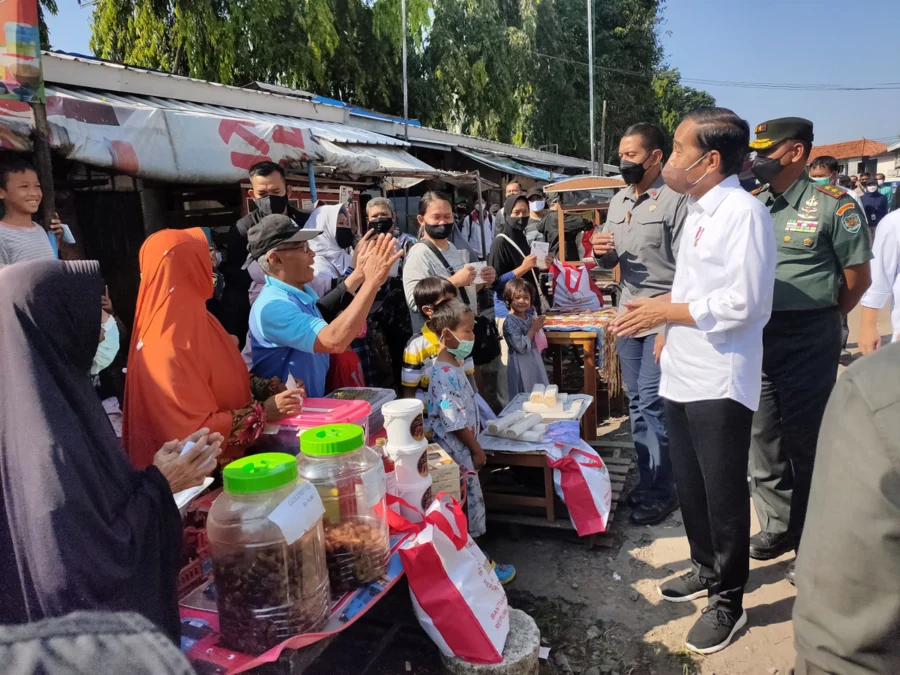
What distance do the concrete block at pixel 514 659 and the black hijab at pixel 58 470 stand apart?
1.13 metres

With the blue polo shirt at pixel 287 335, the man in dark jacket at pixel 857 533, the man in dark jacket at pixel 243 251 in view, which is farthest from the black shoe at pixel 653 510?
the man in dark jacket at pixel 857 533

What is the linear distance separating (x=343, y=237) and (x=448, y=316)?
155 centimetres

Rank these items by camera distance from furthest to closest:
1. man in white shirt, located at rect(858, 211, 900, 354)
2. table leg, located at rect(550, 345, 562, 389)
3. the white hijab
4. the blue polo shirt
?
table leg, located at rect(550, 345, 562, 389), the white hijab, man in white shirt, located at rect(858, 211, 900, 354), the blue polo shirt

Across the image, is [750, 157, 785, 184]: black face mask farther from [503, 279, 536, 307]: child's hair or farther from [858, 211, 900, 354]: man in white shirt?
[503, 279, 536, 307]: child's hair

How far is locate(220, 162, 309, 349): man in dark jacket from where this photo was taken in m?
3.74

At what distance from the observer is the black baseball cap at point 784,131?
280cm

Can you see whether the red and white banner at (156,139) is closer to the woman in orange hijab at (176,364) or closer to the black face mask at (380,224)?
the black face mask at (380,224)

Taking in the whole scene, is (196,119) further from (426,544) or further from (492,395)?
(426,544)

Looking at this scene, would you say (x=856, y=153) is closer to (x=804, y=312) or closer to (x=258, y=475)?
(x=804, y=312)

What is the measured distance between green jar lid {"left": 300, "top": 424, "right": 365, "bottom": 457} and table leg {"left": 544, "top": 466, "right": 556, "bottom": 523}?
1.79m

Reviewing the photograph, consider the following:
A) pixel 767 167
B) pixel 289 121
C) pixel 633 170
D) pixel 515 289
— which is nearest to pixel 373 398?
pixel 633 170

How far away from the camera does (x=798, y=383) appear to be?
2895 millimetres

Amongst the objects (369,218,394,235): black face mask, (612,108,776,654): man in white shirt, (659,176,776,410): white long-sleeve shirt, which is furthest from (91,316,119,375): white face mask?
(659,176,776,410): white long-sleeve shirt

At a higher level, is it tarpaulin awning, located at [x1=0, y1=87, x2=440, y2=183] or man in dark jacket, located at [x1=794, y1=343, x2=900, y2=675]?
tarpaulin awning, located at [x1=0, y1=87, x2=440, y2=183]
